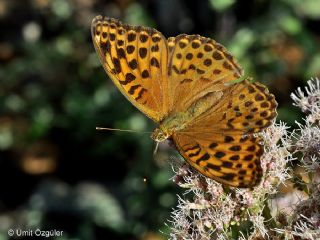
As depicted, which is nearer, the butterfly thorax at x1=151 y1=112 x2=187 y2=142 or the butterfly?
the butterfly

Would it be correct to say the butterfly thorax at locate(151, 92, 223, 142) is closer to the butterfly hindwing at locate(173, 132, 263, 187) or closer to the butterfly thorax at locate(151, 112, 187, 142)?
the butterfly thorax at locate(151, 112, 187, 142)

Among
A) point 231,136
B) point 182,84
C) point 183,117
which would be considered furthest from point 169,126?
point 231,136

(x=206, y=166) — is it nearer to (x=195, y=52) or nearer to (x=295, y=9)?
(x=195, y=52)

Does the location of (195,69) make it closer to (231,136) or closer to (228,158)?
(231,136)
